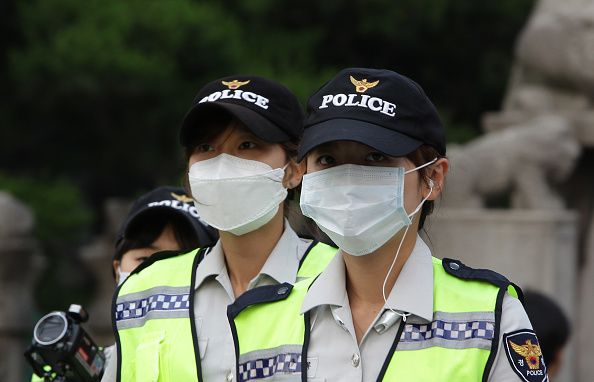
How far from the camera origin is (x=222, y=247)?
4.11m

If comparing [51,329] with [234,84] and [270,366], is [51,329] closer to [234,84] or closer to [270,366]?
[234,84]

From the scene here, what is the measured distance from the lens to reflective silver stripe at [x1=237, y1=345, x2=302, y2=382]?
321 cm

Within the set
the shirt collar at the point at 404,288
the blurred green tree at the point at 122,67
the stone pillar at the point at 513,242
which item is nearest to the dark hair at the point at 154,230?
the shirt collar at the point at 404,288

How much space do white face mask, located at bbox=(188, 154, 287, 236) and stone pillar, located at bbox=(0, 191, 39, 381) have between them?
6.87 metres

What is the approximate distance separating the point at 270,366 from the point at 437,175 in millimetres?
560

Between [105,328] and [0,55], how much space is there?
2.53 metres

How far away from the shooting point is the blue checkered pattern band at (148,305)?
12.6 ft

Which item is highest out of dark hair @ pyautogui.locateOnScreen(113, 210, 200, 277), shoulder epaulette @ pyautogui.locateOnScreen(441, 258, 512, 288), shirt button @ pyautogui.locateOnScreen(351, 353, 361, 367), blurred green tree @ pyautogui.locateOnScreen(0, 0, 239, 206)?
blurred green tree @ pyautogui.locateOnScreen(0, 0, 239, 206)

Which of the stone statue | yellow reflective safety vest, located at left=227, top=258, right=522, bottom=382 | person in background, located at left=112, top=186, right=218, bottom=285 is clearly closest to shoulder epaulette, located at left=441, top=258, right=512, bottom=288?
yellow reflective safety vest, located at left=227, top=258, right=522, bottom=382

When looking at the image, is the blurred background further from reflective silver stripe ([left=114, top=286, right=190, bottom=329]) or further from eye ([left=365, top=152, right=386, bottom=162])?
eye ([left=365, top=152, right=386, bottom=162])

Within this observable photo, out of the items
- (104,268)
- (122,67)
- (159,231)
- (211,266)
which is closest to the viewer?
(211,266)

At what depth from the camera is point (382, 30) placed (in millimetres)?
12875

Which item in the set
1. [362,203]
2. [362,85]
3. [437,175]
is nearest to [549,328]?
[437,175]

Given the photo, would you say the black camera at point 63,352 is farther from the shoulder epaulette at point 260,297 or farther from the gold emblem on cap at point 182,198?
the shoulder epaulette at point 260,297
